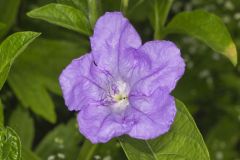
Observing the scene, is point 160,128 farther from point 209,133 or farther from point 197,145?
point 209,133

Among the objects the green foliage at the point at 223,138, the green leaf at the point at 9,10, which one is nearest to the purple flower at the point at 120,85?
the green leaf at the point at 9,10

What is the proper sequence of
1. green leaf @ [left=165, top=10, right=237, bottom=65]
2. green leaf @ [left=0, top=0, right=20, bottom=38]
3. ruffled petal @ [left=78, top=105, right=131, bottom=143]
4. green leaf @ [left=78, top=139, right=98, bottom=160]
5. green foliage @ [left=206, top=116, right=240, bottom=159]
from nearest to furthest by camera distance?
ruffled petal @ [left=78, top=105, right=131, bottom=143]
green leaf @ [left=165, top=10, right=237, bottom=65]
green leaf @ [left=78, top=139, right=98, bottom=160]
green leaf @ [left=0, top=0, right=20, bottom=38]
green foliage @ [left=206, top=116, right=240, bottom=159]

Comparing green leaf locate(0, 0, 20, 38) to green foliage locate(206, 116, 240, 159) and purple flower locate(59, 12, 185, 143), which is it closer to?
purple flower locate(59, 12, 185, 143)

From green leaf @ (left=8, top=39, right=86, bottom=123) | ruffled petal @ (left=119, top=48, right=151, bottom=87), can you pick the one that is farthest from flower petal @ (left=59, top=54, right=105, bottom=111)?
green leaf @ (left=8, top=39, right=86, bottom=123)

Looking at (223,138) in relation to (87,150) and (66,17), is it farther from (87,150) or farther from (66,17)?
(66,17)

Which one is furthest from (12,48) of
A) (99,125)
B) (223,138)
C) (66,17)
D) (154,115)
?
(223,138)

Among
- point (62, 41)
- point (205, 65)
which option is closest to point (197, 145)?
point (62, 41)

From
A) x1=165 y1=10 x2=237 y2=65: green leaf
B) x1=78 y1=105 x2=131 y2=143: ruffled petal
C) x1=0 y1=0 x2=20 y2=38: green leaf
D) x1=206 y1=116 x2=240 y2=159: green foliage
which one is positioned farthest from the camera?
x1=206 y1=116 x2=240 y2=159: green foliage

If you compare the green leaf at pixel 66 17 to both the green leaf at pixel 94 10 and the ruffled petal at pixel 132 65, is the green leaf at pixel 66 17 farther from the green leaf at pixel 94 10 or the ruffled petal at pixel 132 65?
the ruffled petal at pixel 132 65
